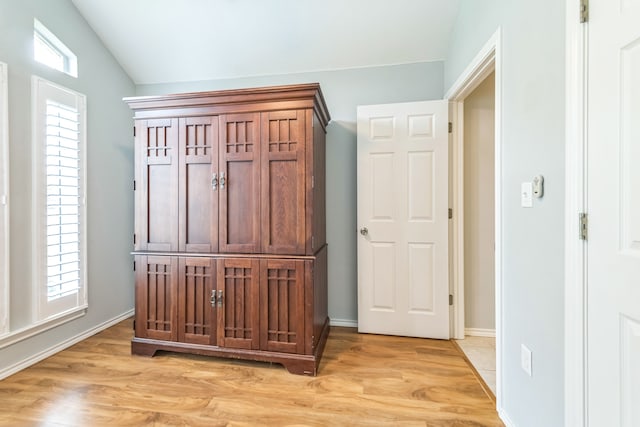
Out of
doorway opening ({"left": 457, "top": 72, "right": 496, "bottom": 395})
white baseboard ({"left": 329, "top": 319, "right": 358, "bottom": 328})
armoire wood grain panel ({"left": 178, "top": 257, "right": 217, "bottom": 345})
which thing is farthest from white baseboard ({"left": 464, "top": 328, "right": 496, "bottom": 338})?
armoire wood grain panel ({"left": 178, "top": 257, "right": 217, "bottom": 345})

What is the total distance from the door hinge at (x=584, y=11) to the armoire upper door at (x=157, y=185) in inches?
93.3

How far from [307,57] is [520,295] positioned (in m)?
2.53

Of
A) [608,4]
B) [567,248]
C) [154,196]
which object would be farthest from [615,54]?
[154,196]

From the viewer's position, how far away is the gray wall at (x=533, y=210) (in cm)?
119

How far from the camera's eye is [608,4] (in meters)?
0.98

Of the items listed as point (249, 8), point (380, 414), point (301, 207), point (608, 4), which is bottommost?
point (380, 414)

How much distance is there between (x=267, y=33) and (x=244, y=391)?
2830 mm

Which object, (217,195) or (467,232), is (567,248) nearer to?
(467,232)

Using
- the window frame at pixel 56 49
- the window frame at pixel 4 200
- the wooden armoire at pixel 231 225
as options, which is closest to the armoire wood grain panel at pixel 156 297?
the wooden armoire at pixel 231 225

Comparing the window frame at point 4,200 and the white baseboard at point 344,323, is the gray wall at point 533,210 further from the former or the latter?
the window frame at point 4,200

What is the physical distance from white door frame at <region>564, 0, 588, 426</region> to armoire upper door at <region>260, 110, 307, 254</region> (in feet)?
4.73

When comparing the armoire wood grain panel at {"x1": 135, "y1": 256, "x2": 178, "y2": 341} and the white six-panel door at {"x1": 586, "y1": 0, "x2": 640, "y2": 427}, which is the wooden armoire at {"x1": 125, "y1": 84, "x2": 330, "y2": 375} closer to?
the armoire wood grain panel at {"x1": 135, "y1": 256, "x2": 178, "y2": 341}

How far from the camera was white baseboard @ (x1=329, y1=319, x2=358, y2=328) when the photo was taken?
280 cm

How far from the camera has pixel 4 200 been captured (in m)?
1.94
